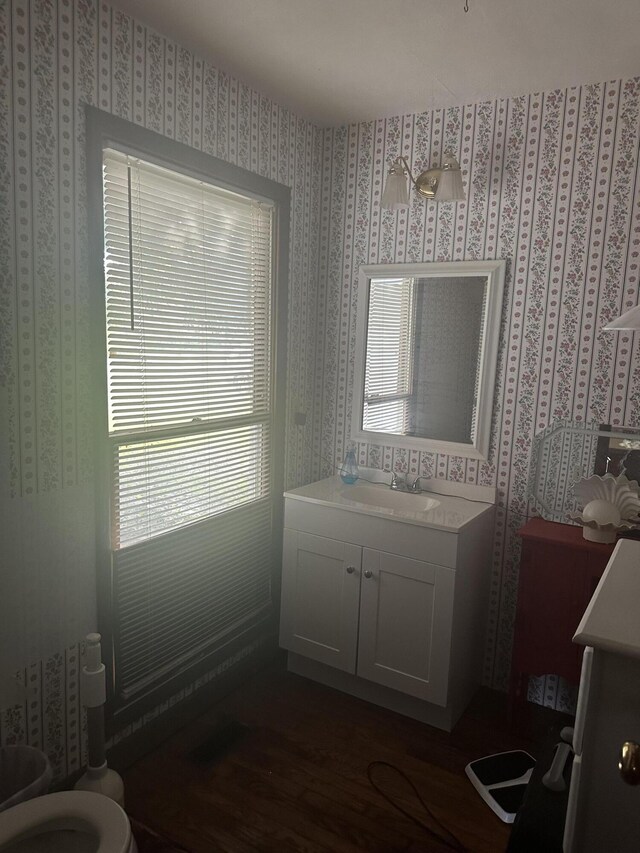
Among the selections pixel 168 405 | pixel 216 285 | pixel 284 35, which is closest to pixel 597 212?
pixel 284 35

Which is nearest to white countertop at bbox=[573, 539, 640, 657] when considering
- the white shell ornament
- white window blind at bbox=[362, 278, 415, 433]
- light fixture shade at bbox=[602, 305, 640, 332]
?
light fixture shade at bbox=[602, 305, 640, 332]

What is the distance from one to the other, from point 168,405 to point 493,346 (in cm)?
138

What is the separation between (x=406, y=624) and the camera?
2.54 metres

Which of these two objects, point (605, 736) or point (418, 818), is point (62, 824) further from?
point (605, 736)

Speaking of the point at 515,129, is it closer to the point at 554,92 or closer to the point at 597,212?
the point at 554,92

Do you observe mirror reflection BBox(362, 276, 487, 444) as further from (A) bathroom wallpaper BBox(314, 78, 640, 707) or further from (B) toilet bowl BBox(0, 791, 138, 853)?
(B) toilet bowl BBox(0, 791, 138, 853)

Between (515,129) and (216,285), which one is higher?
(515,129)

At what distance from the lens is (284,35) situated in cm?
211

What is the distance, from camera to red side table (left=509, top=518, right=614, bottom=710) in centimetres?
233

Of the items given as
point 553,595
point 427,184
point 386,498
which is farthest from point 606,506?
point 427,184

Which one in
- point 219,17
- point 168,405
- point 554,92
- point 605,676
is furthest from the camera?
point 554,92

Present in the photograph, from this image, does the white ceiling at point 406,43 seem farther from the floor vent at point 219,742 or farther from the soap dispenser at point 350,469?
the floor vent at point 219,742

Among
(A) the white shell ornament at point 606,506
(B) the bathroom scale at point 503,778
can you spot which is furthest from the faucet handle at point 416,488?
(B) the bathroom scale at point 503,778

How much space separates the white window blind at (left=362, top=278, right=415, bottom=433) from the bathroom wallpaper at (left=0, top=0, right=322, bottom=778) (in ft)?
3.80
